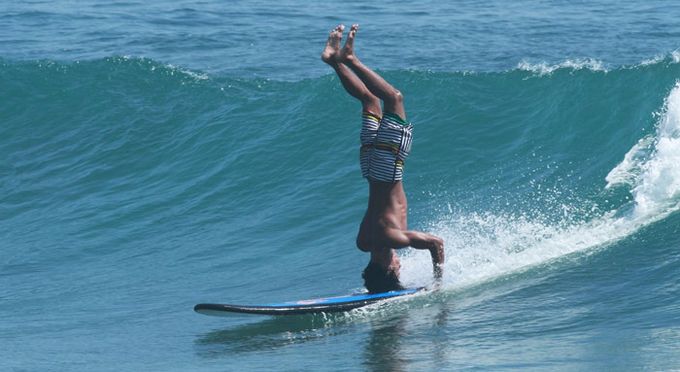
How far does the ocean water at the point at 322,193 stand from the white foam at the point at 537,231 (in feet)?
0.13

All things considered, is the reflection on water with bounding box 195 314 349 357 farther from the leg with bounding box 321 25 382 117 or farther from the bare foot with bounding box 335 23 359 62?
the bare foot with bounding box 335 23 359 62

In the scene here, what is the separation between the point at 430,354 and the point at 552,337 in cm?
99

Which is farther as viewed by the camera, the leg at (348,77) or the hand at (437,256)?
the hand at (437,256)

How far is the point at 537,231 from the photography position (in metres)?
12.0

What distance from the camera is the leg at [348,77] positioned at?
9.80m

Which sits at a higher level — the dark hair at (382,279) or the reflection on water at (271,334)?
the dark hair at (382,279)

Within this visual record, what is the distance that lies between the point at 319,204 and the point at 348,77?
16.9 feet

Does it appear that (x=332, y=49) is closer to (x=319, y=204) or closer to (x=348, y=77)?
(x=348, y=77)

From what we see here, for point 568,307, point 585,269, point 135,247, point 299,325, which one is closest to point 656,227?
point 585,269

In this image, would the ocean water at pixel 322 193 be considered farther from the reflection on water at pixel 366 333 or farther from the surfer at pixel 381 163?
the surfer at pixel 381 163

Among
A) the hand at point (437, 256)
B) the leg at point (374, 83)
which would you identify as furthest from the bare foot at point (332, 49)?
the hand at point (437, 256)

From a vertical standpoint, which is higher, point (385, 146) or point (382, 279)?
point (385, 146)

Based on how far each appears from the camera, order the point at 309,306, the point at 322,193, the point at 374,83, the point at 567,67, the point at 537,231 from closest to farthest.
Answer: the point at 374,83 < the point at 309,306 < the point at 537,231 < the point at 322,193 < the point at 567,67

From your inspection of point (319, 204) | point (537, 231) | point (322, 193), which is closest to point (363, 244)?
point (537, 231)
